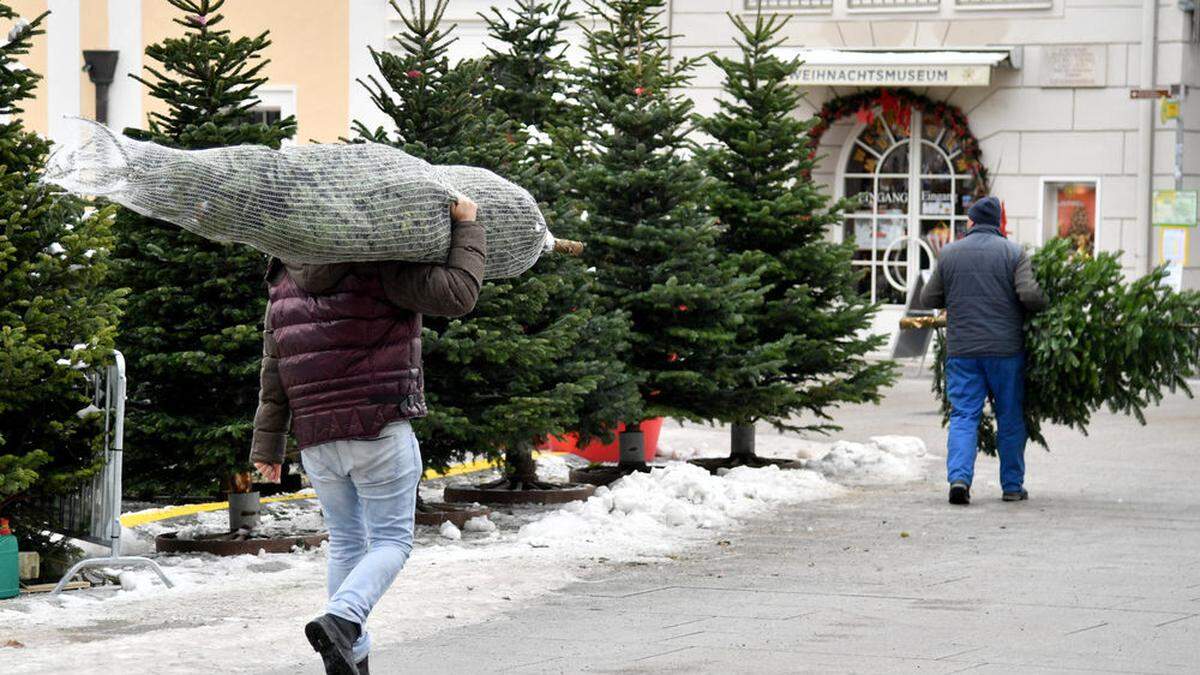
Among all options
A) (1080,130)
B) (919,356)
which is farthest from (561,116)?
(1080,130)

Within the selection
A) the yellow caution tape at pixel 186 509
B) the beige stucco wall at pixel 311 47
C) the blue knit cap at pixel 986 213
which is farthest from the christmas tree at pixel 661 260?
the beige stucco wall at pixel 311 47

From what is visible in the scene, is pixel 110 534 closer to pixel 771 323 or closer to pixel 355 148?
pixel 355 148

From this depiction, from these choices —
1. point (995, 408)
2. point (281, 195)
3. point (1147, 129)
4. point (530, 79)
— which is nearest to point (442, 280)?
point (281, 195)

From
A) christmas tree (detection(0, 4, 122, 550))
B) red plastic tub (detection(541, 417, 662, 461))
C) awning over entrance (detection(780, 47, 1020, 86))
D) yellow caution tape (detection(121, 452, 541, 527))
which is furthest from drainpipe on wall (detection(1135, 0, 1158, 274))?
christmas tree (detection(0, 4, 122, 550))

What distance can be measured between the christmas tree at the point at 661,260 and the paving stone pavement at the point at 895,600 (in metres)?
1.31

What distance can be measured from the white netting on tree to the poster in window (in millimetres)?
21301

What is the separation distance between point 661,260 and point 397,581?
460cm

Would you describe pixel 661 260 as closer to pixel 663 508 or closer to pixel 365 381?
pixel 663 508

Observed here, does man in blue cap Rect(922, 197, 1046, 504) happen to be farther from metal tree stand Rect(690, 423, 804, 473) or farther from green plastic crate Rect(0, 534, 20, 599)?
green plastic crate Rect(0, 534, 20, 599)

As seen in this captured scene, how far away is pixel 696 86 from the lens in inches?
1117

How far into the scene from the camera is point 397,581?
28.9 feet

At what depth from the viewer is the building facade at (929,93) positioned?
86.0 ft

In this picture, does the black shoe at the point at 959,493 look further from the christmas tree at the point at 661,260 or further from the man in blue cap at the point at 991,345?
the christmas tree at the point at 661,260

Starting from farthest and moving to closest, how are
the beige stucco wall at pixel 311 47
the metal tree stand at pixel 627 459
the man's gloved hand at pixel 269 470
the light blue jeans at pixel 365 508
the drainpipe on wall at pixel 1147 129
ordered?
the beige stucco wall at pixel 311 47, the drainpipe on wall at pixel 1147 129, the metal tree stand at pixel 627 459, the man's gloved hand at pixel 269 470, the light blue jeans at pixel 365 508
